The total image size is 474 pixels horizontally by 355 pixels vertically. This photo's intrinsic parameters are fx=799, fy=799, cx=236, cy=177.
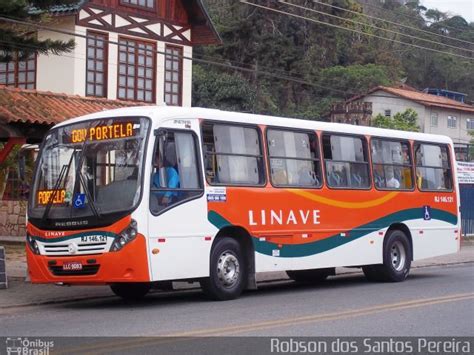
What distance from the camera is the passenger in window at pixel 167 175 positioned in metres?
11.9

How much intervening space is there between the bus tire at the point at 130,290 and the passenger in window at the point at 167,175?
1.99 meters

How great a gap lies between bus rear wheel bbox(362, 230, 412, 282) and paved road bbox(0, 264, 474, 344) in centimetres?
110

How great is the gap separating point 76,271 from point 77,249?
0.33 m

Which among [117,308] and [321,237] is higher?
[321,237]

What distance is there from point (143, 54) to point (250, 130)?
1553 centimetres

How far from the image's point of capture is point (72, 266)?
471 inches

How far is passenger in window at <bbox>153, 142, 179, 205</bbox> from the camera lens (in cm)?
1190

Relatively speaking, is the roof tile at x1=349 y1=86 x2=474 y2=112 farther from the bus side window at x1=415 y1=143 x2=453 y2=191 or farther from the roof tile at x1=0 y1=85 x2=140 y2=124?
the roof tile at x1=0 y1=85 x2=140 y2=124

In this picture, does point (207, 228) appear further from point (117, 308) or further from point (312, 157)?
point (312, 157)

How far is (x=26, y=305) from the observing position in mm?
12406

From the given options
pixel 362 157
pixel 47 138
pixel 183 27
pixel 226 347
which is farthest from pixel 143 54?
pixel 226 347

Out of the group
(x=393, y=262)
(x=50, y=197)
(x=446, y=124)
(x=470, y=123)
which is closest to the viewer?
(x=50, y=197)

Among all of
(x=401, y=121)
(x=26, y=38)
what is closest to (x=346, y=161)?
(x=26, y=38)

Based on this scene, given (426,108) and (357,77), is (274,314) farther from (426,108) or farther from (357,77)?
(426,108)
